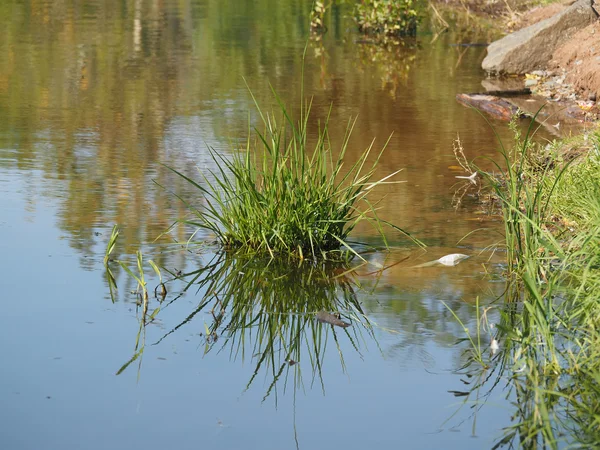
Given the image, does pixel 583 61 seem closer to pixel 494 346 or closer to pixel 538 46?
A: pixel 538 46

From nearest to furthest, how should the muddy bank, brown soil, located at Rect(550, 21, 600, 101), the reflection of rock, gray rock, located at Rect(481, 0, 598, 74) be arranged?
the reflection of rock
the muddy bank
brown soil, located at Rect(550, 21, 600, 101)
gray rock, located at Rect(481, 0, 598, 74)

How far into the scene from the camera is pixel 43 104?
9.64 meters

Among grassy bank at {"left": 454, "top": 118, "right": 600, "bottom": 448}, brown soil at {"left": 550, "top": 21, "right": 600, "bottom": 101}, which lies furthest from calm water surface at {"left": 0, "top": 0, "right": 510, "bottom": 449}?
brown soil at {"left": 550, "top": 21, "right": 600, "bottom": 101}

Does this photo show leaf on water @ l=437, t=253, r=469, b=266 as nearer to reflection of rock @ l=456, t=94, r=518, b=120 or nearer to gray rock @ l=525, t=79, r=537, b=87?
reflection of rock @ l=456, t=94, r=518, b=120

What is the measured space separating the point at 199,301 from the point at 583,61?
8.12 metres

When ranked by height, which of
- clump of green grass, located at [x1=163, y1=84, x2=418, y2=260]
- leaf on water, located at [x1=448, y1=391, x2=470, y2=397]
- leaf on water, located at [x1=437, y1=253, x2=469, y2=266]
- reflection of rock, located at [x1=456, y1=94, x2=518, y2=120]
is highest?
reflection of rock, located at [x1=456, y1=94, x2=518, y2=120]

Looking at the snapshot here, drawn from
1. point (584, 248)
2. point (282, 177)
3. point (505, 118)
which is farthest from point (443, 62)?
point (584, 248)

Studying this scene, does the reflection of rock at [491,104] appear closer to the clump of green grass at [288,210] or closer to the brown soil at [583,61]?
the brown soil at [583,61]

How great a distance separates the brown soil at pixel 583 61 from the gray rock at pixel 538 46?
0.19 meters

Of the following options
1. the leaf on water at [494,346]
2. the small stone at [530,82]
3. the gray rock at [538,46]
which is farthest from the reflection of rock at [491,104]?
the leaf on water at [494,346]

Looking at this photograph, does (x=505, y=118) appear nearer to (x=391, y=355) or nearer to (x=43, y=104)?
(x=43, y=104)

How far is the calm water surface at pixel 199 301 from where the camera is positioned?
3580mm

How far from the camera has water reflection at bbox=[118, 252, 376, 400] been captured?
13.6 ft

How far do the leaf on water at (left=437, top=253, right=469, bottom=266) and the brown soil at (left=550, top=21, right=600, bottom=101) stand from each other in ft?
19.1
